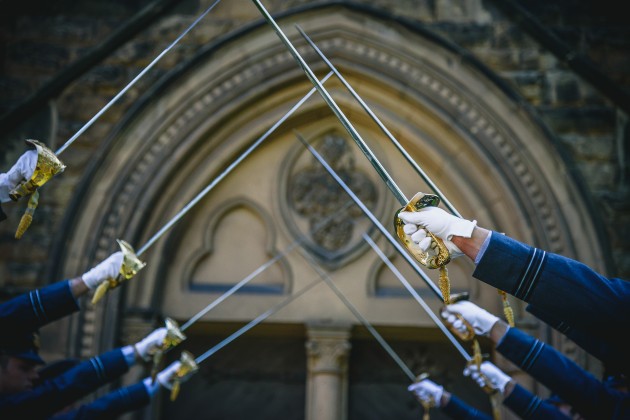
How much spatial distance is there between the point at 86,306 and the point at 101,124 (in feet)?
4.37

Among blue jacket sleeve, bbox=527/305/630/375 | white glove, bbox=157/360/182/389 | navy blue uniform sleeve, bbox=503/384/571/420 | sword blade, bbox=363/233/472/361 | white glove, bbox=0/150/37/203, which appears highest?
white glove, bbox=0/150/37/203

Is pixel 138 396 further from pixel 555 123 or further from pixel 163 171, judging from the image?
pixel 555 123

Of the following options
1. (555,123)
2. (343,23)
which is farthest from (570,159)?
(343,23)

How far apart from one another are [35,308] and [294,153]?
9.88 ft

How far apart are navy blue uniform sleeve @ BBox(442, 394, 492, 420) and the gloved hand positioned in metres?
2.29

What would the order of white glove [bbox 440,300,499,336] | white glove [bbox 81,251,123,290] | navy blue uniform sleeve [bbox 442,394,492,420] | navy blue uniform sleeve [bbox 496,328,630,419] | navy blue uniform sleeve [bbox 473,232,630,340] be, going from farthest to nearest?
navy blue uniform sleeve [bbox 442,394,492,420] → white glove [bbox 440,300,499,336] → white glove [bbox 81,251,123,290] → navy blue uniform sleeve [bbox 496,328,630,419] → navy blue uniform sleeve [bbox 473,232,630,340]

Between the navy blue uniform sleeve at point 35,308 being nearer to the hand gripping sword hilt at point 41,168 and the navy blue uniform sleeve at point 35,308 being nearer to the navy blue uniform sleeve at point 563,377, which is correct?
the hand gripping sword hilt at point 41,168

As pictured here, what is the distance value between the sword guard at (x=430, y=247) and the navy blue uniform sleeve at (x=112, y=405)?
276 cm

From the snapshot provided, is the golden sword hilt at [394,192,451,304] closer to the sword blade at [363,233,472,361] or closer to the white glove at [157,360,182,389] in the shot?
the sword blade at [363,233,472,361]

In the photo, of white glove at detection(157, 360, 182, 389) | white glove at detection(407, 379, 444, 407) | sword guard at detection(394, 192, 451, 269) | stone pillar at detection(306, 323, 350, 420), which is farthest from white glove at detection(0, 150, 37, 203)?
stone pillar at detection(306, 323, 350, 420)

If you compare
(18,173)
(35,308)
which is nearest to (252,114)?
(35,308)

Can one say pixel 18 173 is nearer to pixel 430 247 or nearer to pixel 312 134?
pixel 430 247

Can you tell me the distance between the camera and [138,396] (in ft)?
16.2

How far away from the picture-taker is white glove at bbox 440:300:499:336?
416 cm
